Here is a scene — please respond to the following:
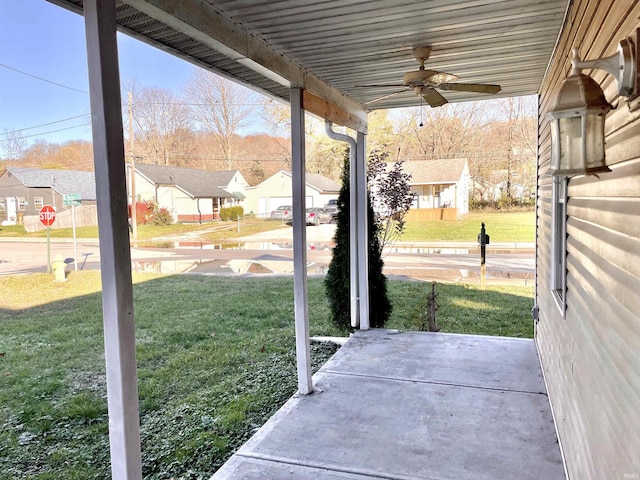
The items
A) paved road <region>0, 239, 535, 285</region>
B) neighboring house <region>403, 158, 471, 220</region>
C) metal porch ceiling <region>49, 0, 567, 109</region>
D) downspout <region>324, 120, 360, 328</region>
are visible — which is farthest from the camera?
neighboring house <region>403, 158, 471, 220</region>

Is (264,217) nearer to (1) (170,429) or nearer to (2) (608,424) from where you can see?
(1) (170,429)

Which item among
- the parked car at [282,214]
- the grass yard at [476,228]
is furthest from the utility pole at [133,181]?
the grass yard at [476,228]

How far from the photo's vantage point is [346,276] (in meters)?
5.18

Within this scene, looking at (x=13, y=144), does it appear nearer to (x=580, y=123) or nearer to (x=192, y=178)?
(x=192, y=178)

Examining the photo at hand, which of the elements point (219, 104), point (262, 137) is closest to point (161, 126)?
point (219, 104)

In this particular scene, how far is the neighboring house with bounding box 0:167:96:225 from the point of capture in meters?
8.85

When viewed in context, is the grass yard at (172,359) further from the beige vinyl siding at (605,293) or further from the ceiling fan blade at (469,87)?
the ceiling fan blade at (469,87)

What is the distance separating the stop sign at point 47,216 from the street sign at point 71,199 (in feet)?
1.12

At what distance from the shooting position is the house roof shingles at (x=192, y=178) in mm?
15719

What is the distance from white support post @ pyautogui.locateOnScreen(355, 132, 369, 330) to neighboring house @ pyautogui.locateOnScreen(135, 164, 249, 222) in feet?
40.2

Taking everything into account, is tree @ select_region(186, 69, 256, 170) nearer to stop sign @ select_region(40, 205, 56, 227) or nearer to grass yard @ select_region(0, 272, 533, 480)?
stop sign @ select_region(40, 205, 56, 227)

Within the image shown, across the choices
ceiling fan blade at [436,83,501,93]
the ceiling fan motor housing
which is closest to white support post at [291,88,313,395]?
the ceiling fan motor housing

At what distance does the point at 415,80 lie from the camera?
3080 millimetres

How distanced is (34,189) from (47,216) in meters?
1.13
